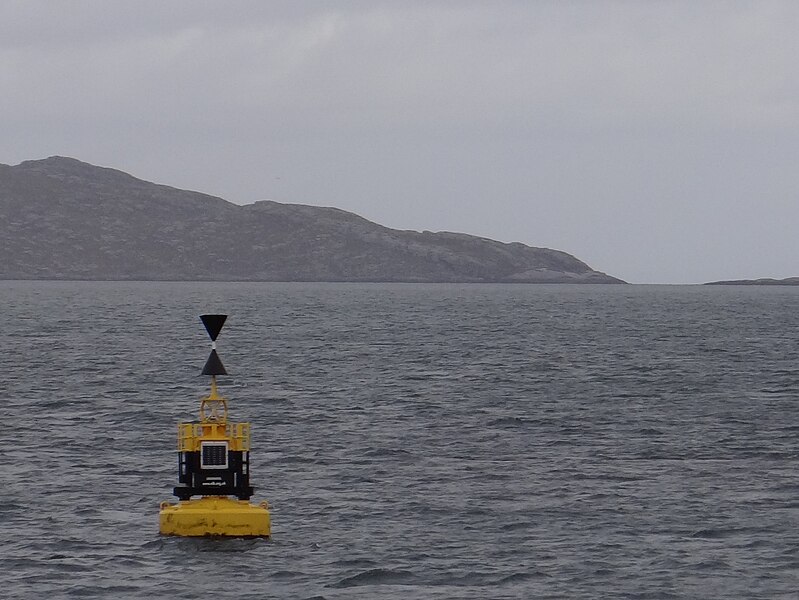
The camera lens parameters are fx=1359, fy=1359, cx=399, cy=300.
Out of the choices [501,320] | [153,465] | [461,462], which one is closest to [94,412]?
[153,465]

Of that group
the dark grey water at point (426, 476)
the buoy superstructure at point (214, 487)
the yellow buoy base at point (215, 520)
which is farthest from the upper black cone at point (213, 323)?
the dark grey water at point (426, 476)

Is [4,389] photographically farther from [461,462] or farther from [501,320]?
[501,320]

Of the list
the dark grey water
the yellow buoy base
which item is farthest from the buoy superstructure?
the dark grey water

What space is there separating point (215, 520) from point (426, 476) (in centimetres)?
978

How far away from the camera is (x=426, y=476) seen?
37.7 meters

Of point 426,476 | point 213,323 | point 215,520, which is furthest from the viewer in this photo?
point 426,476

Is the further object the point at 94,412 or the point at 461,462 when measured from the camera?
the point at 94,412

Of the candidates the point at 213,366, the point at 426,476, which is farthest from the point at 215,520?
the point at 426,476

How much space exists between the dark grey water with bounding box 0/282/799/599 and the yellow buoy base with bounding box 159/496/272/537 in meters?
0.36

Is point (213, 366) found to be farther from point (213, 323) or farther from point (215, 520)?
point (215, 520)

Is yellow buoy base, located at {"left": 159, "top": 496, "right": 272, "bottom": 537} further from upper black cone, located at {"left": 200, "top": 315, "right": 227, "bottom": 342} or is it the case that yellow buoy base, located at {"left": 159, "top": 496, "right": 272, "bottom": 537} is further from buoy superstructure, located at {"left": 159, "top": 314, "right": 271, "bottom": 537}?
upper black cone, located at {"left": 200, "top": 315, "right": 227, "bottom": 342}

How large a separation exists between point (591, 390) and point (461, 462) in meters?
23.1

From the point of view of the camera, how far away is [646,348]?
93.6 m

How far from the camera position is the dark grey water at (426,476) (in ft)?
88.1
